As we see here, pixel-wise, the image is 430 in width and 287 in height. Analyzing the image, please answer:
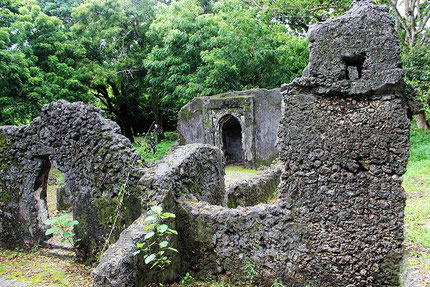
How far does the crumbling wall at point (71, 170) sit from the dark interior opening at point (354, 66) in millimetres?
3598

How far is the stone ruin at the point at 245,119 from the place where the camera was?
1424cm

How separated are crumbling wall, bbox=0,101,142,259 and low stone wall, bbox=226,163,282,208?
279cm

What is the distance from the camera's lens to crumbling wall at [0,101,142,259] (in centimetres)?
596

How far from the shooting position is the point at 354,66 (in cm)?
405

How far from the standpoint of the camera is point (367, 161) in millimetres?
3982

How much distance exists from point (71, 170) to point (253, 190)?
13.7ft

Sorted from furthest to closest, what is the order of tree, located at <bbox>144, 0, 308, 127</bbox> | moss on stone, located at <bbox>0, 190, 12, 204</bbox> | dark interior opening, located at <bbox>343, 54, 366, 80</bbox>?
tree, located at <bbox>144, 0, 308, 127</bbox>, moss on stone, located at <bbox>0, 190, 12, 204</bbox>, dark interior opening, located at <bbox>343, 54, 366, 80</bbox>

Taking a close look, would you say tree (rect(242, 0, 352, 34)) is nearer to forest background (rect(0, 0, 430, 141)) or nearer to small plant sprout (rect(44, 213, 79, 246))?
forest background (rect(0, 0, 430, 141))

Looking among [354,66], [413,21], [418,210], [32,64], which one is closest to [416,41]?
[413,21]

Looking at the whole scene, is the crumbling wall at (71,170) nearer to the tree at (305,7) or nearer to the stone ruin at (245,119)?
the stone ruin at (245,119)

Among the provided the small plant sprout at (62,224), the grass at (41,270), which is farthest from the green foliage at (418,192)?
the grass at (41,270)

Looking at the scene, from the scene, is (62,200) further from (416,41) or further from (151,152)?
(416,41)

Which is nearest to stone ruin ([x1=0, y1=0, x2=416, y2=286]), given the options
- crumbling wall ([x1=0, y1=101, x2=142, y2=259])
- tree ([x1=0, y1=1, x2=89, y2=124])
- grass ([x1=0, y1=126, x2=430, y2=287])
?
grass ([x1=0, y1=126, x2=430, y2=287])

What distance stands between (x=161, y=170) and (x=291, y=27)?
776 inches
